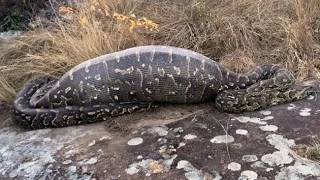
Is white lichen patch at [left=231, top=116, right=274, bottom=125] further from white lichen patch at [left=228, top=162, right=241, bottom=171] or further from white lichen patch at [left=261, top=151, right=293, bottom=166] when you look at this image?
white lichen patch at [left=228, top=162, right=241, bottom=171]

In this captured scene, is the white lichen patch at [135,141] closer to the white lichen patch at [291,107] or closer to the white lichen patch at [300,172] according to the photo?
the white lichen patch at [300,172]

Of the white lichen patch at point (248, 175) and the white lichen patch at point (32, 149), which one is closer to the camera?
the white lichen patch at point (248, 175)

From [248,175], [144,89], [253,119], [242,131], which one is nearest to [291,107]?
[253,119]

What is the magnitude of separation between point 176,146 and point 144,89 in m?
0.99

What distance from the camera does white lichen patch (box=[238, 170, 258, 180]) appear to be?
13.5ft

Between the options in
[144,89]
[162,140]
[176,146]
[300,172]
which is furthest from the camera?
[144,89]

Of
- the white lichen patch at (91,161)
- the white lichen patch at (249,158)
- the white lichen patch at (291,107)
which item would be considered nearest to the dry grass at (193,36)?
the white lichen patch at (291,107)

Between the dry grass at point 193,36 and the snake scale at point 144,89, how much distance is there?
0.84 m

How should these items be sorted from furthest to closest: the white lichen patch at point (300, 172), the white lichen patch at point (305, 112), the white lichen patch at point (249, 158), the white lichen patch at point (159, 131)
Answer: the white lichen patch at point (305, 112) < the white lichen patch at point (159, 131) < the white lichen patch at point (249, 158) < the white lichen patch at point (300, 172)

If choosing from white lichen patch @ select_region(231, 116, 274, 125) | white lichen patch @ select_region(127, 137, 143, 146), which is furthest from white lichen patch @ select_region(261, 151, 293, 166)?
white lichen patch @ select_region(127, 137, 143, 146)

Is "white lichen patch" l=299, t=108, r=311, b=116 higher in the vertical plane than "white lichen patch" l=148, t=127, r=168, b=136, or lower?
lower

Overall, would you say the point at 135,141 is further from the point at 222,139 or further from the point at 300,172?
the point at 300,172

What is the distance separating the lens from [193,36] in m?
7.02

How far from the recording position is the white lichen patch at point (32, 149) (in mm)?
4582
